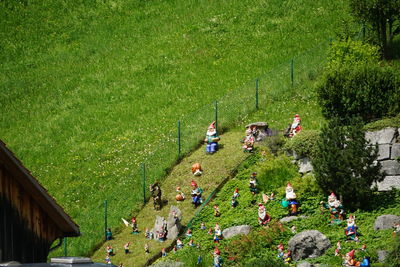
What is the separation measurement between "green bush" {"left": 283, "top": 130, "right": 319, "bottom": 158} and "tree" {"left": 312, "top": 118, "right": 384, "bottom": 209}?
1960 millimetres

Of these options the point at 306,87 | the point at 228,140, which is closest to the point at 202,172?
the point at 228,140

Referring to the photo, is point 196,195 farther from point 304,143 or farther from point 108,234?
point 304,143

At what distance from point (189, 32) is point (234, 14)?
3.28 metres

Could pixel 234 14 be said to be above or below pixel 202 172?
above

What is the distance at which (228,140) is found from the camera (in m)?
37.8

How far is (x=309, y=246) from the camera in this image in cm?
2806

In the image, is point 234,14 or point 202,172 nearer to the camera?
point 202,172

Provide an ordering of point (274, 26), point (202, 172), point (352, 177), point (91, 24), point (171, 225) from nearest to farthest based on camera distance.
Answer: point (352, 177)
point (171, 225)
point (202, 172)
point (274, 26)
point (91, 24)

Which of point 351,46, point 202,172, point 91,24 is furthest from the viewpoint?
point 91,24

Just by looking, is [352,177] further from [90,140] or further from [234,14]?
[234,14]

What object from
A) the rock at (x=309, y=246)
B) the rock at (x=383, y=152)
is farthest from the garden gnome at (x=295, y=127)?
the rock at (x=309, y=246)

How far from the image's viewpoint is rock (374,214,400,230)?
28453mm

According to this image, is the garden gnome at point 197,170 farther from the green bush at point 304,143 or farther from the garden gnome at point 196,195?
the green bush at point 304,143

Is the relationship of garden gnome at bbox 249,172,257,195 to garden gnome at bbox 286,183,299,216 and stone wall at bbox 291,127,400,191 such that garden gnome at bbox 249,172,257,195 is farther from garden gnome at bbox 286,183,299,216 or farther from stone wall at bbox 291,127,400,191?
garden gnome at bbox 286,183,299,216
